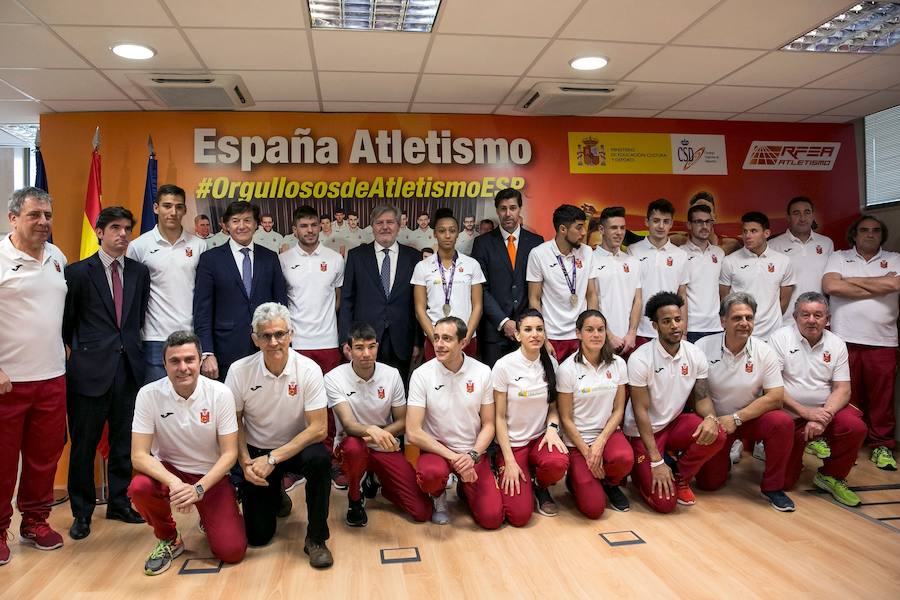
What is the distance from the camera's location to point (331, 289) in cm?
464

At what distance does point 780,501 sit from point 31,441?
443 centimetres

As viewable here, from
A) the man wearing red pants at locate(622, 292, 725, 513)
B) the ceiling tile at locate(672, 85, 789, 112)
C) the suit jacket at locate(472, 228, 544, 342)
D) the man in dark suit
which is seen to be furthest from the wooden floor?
the ceiling tile at locate(672, 85, 789, 112)

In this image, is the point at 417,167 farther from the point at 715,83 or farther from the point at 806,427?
the point at 806,427

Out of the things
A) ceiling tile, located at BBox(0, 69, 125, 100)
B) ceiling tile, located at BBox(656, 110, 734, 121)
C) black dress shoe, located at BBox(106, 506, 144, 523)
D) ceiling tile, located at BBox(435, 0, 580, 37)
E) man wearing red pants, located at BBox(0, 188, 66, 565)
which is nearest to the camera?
man wearing red pants, located at BBox(0, 188, 66, 565)

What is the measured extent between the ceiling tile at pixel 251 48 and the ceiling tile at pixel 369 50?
0.12m

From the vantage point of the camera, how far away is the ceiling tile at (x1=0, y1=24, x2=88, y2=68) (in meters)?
3.71

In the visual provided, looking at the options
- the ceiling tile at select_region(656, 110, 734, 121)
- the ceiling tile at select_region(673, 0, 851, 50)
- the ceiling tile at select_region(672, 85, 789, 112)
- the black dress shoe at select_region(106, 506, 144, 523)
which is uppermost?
the ceiling tile at select_region(656, 110, 734, 121)

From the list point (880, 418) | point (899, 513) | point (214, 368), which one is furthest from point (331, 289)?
Result: point (880, 418)

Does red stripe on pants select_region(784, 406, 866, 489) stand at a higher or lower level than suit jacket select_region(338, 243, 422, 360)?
lower

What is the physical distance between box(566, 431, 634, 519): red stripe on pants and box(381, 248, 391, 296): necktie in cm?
168

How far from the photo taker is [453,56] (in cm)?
424

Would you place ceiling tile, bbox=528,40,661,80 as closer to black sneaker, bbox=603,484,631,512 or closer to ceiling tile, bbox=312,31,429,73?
ceiling tile, bbox=312,31,429,73

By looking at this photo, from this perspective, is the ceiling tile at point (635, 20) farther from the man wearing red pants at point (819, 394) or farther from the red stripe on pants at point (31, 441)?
the red stripe on pants at point (31, 441)

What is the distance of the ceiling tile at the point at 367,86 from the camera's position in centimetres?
461
